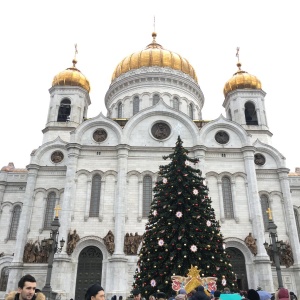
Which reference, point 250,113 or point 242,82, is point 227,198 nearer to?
point 250,113

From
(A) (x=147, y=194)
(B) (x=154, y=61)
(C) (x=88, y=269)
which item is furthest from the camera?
(B) (x=154, y=61)

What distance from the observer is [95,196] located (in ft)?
77.9

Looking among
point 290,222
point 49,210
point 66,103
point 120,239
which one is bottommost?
point 120,239

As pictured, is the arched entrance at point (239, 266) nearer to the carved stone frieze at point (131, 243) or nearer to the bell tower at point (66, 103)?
the carved stone frieze at point (131, 243)

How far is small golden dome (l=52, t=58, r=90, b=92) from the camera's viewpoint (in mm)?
30422

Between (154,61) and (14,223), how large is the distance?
19.7 m

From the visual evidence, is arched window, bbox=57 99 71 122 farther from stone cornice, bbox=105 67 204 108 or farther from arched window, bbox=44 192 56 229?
arched window, bbox=44 192 56 229

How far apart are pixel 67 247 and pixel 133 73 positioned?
1833 cm

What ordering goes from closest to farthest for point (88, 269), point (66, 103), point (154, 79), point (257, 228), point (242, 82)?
1. point (88, 269)
2. point (257, 228)
3. point (66, 103)
4. point (242, 82)
5. point (154, 79)

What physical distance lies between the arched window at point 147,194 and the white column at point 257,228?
7274 mm

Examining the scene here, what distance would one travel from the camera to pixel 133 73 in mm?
32688

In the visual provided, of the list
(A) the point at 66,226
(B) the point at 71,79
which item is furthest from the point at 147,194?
(B) the point at 71,79

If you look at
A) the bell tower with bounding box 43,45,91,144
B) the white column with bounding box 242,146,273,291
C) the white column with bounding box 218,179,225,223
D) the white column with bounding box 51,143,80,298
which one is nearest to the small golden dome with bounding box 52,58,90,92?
the bell tower with bounding box 43,45,91,144

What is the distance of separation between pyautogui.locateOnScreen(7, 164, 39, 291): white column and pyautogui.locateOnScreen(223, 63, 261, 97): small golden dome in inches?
747
